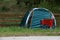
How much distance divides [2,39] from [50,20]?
149 inches

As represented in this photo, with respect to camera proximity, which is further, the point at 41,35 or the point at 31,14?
the point at 31,14

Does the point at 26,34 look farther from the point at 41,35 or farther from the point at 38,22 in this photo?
the point at 38,22

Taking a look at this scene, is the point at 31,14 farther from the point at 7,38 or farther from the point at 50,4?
the point at 50,4

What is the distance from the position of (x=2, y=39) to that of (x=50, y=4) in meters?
10.9

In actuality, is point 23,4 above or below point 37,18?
below

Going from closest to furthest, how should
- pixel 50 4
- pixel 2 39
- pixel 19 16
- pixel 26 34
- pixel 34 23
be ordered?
pixel 2 39
pixel 26 34
pixel 34 23
pixel 19 16
pixel 50 4

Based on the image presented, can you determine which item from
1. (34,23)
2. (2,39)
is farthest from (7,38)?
(34,23)

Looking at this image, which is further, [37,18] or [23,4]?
[23,4]

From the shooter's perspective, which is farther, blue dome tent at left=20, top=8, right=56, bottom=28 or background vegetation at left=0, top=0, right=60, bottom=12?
background vegetation at left=0, top=0, right=60, bottom=12

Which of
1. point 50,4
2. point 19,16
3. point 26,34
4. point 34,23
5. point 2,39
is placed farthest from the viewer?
point 50,4

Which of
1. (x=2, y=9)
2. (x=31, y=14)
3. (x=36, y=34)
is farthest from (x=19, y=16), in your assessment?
(x=36, y=34)

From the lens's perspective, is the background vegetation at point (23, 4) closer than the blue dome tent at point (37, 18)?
No

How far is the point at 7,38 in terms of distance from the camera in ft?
30.7

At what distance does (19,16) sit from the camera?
15.7 meters
